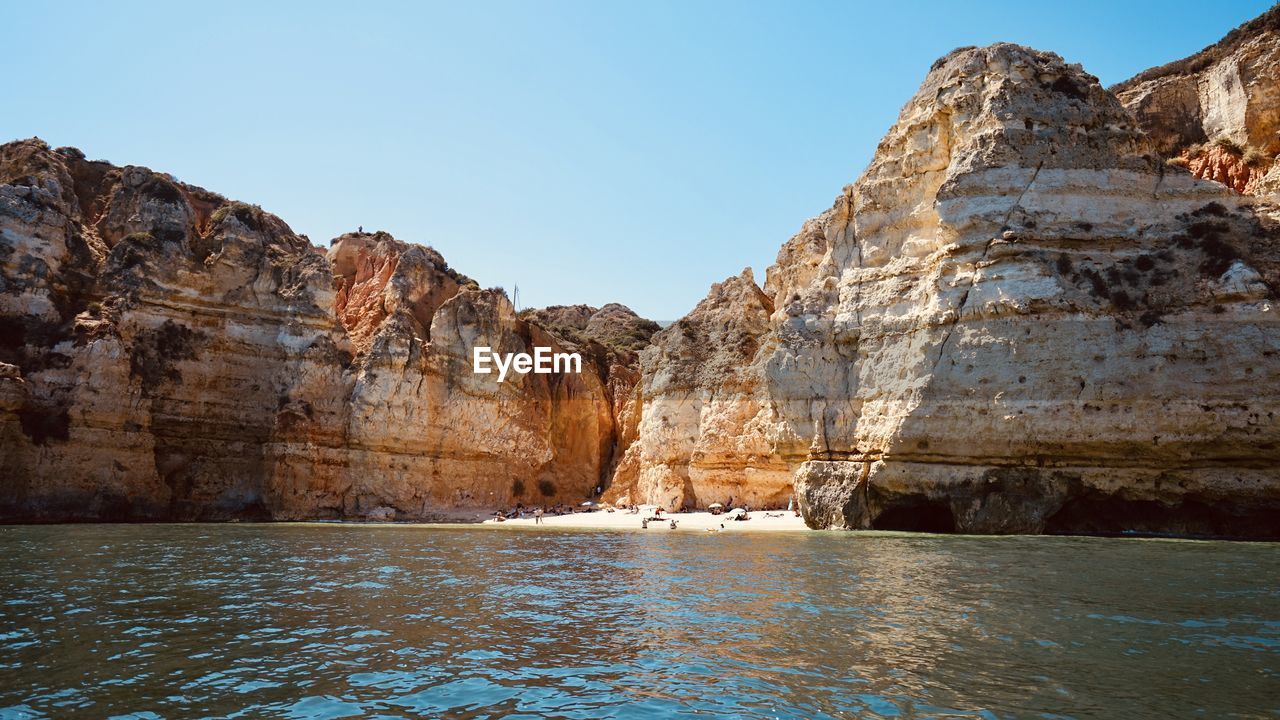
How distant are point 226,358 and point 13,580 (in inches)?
1116

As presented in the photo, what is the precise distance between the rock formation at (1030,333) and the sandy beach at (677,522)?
3211 millimetres

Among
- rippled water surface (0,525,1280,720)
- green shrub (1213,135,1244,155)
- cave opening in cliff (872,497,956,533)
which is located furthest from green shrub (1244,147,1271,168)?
rippled water surface (0,525,1280,720)

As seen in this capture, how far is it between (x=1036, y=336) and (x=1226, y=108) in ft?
51.9

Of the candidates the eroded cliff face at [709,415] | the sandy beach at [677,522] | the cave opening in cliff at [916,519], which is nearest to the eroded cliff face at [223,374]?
the sandy beach at [677,522]

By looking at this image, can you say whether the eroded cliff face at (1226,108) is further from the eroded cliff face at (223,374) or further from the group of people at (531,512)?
the eroded cliff face at (223,374)

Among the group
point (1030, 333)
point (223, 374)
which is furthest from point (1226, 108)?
point (223, 374)

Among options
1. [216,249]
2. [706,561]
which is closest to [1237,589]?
[706,561]

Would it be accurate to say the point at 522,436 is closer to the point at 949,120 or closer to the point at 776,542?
the point at 776,542

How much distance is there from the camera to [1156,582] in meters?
13.3

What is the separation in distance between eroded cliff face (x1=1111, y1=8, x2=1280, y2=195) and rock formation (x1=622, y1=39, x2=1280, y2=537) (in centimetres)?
525

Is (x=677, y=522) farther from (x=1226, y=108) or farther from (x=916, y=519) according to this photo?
(x=1226, y=108)

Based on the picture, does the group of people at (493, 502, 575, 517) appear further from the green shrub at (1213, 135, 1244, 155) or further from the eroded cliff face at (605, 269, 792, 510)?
the green shrub at (1213, 135, 1244, 155)

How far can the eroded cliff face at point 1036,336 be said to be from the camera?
22328 millimetres

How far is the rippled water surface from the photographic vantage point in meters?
6.86
